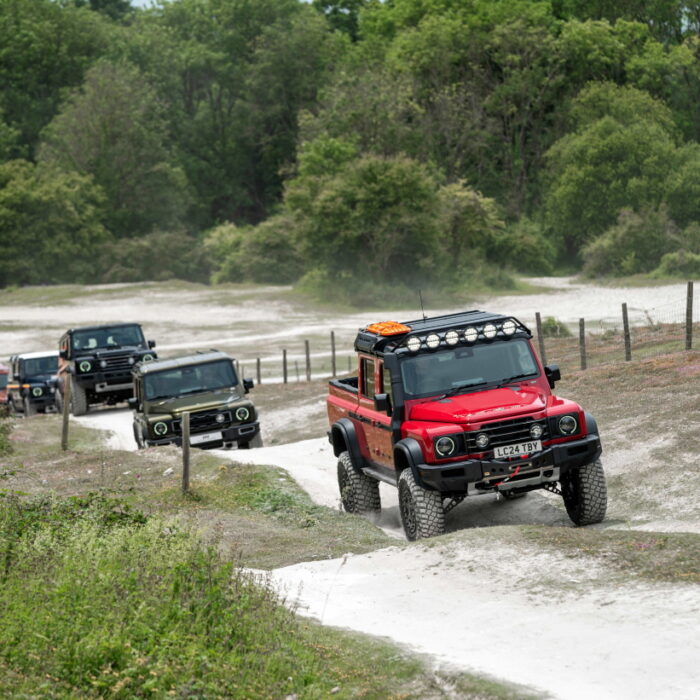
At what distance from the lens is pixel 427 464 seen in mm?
13438

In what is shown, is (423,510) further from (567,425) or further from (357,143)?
(357,143)

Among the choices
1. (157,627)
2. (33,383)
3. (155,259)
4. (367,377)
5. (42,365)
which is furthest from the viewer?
(155,259)

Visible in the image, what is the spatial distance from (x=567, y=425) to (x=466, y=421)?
1119mm

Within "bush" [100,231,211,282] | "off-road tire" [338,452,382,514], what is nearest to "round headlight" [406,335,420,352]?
"off-road tire" [338,452,382,514]

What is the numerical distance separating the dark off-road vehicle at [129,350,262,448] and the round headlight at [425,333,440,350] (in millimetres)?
8497

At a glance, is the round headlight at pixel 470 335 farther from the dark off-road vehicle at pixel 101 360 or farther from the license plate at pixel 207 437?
the dark off-road vehicle at pixel 101 360

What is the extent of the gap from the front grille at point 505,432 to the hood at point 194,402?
9.30m

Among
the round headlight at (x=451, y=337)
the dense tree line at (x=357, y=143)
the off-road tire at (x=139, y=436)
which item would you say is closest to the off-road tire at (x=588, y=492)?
the round headlight at (x=451, y=337)

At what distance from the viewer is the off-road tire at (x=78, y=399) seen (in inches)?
1298

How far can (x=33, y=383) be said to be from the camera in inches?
1435

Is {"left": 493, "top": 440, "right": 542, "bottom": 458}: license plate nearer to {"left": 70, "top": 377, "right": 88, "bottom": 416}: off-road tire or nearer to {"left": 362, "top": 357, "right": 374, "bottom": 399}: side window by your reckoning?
{"left": 362, "top": 357, "right": 374, "bottom": 399}: side window

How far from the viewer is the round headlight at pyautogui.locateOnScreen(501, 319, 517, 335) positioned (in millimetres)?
14328

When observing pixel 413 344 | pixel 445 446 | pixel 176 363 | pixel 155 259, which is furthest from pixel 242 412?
pixel 155 259

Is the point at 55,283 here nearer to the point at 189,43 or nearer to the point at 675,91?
the point at 189,43
